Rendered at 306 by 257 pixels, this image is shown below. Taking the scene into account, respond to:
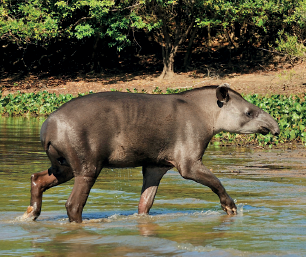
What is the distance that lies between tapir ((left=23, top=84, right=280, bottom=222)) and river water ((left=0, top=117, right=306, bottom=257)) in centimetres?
41

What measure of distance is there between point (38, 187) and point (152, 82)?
1116 inches

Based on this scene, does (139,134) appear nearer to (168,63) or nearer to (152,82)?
(152,82)

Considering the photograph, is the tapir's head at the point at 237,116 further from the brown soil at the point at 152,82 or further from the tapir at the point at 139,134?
the brown soil at the point at 152,82

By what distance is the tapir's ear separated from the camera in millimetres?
8297

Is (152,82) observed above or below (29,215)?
below

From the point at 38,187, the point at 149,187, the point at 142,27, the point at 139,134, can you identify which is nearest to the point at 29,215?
the point at 38,187

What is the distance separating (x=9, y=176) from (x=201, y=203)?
13.1 feet

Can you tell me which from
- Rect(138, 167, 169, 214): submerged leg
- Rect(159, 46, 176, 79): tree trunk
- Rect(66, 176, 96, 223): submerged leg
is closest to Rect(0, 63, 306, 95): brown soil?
Rect(159, 46, 176, 79): tree trunk

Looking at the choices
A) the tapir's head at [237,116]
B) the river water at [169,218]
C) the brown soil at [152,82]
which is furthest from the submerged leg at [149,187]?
the brown soil at [152,82]

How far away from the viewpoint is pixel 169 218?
7.95 metres

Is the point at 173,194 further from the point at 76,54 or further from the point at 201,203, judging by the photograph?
the point at 76,54

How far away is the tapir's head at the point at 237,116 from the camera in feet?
27.5

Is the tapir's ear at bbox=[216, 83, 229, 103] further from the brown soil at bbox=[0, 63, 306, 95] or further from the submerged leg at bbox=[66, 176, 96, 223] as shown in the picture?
the brown soil at bbox=[0, 63, 306, 95]

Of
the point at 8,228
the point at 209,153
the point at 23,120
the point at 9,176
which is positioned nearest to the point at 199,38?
the point at 23,120
